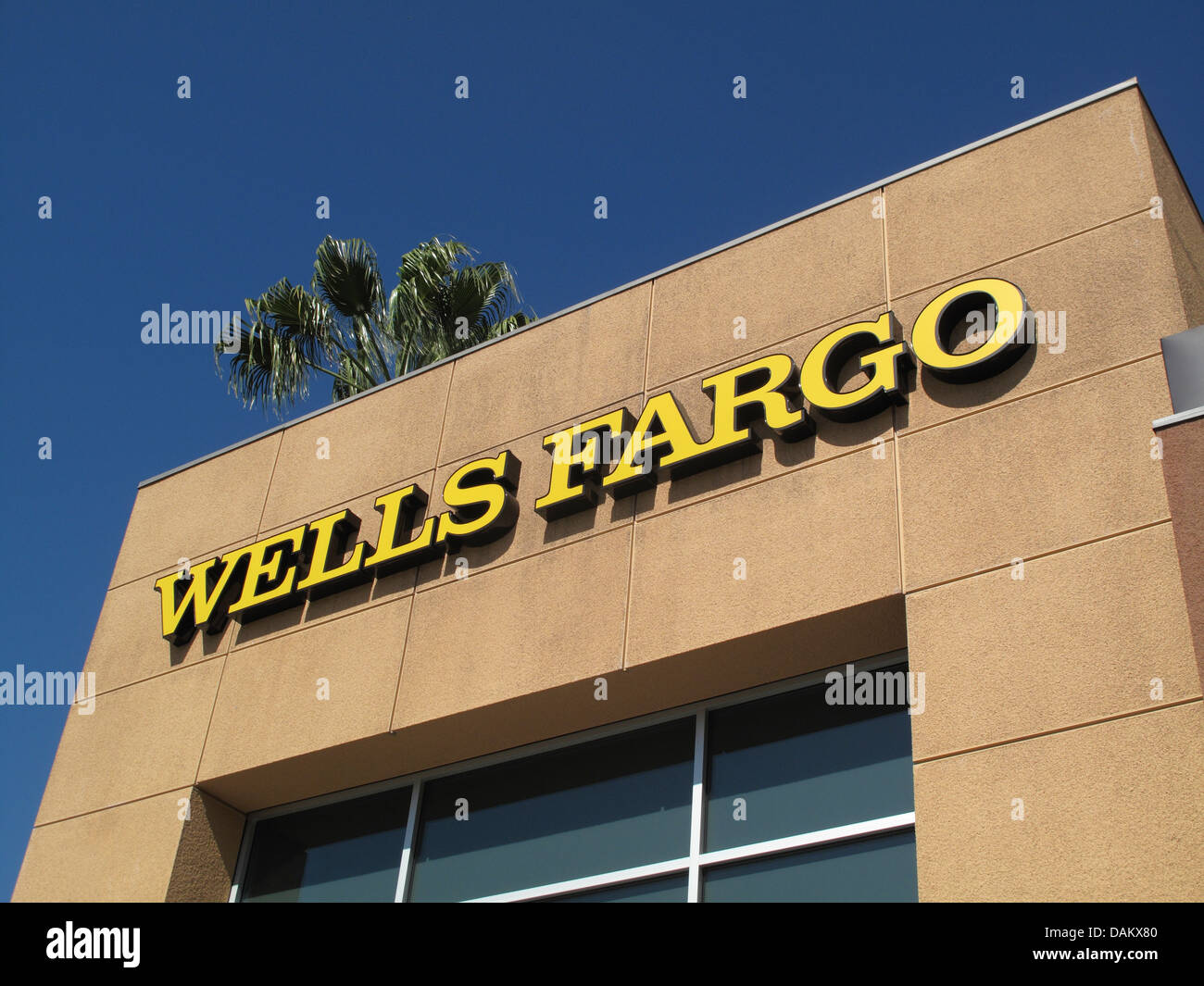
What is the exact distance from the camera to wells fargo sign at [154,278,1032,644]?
7.88 m

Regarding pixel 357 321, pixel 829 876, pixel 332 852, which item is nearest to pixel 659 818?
pixel 829 876

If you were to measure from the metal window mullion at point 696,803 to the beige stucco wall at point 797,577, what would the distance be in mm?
206

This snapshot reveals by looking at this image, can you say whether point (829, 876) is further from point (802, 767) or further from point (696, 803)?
point (696, 803)

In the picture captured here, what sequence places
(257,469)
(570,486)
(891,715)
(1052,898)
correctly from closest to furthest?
(1052,898), (891,715), (570,486), (257,469)

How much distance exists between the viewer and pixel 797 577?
7668mm

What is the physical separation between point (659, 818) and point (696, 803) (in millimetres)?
275

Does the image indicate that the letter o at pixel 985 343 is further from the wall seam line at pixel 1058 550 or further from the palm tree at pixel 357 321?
the palm tree at pixel 357 321

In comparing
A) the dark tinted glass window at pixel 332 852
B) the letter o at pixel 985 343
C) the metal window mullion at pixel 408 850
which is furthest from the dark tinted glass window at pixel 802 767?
the dark tinted glass window at pixel 332 852

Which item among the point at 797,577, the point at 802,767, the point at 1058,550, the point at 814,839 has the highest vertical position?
the point at 797,577

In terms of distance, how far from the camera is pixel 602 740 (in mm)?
8508

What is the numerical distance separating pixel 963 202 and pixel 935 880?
4.33 metres

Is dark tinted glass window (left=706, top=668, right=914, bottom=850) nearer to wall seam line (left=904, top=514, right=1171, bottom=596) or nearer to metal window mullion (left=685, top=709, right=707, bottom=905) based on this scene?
metal window mullion (left=685, top=709, right=707, bottom=905)

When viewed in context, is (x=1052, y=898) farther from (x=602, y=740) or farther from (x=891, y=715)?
(x=602, y=740)
